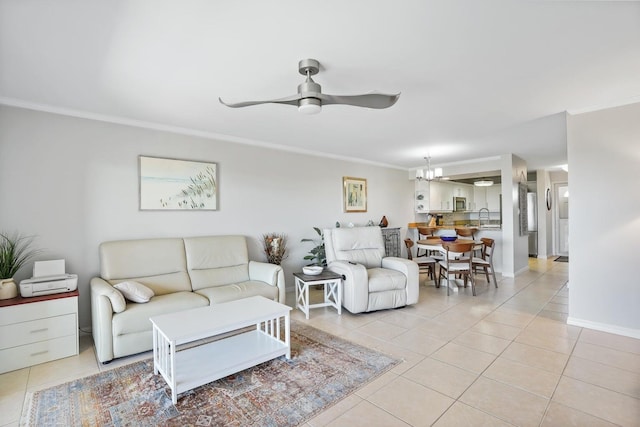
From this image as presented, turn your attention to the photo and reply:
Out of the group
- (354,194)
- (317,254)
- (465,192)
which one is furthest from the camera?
(465,192)

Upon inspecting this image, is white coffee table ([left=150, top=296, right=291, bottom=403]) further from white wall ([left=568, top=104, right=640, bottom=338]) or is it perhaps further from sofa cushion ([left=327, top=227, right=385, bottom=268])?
white wall ([left=568, top=104, right=640, bottom=338])

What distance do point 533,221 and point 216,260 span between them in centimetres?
831

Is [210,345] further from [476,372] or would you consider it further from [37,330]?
[476,372]

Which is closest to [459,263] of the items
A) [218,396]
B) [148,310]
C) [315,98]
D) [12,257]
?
[315,98]

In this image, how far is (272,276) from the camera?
12.3ft

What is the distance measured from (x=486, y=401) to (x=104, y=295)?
3.04 m

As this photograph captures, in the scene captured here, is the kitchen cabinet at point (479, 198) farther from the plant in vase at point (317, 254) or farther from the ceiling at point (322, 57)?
the plant in vase at point (317, 254)

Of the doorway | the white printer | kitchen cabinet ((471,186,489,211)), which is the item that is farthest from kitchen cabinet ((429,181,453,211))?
the white printer

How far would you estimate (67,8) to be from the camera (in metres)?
1.70

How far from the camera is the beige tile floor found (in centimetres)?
193

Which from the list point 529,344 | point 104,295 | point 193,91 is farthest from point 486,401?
point 193,91

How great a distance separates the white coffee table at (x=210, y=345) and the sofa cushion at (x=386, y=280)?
4.88 ft

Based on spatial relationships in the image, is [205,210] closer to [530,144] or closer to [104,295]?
[104,295]

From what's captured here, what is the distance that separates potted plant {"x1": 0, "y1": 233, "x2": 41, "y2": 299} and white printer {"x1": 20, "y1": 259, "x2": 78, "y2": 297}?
105mm
